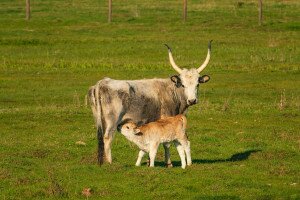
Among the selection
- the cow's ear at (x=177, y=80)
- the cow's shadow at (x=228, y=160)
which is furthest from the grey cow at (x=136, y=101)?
the cow's shadow at (x=228, y=160)

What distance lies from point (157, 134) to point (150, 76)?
16.6m

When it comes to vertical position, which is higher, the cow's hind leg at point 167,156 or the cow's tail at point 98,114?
the cow's tail at point 98,114

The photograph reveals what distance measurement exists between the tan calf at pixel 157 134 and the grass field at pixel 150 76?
0.44 meters

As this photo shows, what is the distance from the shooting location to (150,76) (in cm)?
3291

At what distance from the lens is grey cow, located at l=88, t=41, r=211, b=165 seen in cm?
1678

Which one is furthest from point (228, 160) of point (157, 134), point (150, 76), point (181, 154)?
point (150, 76)

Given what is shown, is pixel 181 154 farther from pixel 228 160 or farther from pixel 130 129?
pixel 228 160

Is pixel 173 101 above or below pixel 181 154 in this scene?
above

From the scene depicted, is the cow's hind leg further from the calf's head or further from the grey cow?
the calf's head

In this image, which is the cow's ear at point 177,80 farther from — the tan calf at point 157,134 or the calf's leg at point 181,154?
A: the calf's leg at point 181,154

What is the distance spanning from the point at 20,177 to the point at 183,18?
35707 mm

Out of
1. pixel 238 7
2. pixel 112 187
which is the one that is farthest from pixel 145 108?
pixel 238 7

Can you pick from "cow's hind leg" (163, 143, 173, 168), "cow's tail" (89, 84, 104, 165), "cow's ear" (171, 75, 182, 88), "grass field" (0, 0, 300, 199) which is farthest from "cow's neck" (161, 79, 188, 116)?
"cow's tail" (89, 84, 104, 165)

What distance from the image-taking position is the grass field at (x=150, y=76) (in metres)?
15.3
